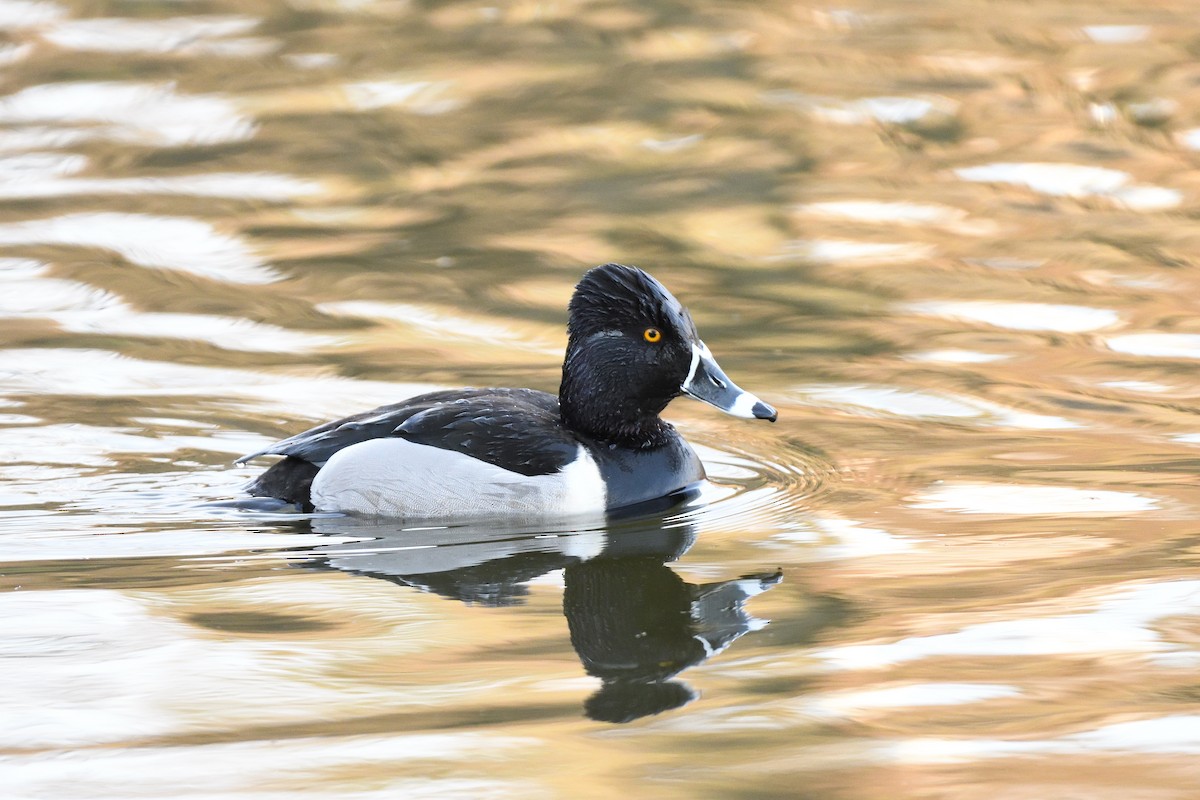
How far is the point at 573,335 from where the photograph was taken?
761cm

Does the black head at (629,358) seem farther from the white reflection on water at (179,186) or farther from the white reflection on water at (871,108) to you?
the white reflection on water at (871,108)

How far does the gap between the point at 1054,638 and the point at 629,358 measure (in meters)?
2.53

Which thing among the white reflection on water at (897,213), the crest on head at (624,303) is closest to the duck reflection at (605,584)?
the crest on head at (624,303)

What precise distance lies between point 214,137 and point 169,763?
11012 mm


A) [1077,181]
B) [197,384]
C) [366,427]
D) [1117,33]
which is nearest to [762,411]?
[366,427]

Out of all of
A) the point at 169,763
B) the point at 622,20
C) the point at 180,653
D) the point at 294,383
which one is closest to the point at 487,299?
the point at 294,383

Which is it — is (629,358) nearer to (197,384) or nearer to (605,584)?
(605,584)

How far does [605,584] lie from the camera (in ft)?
20.8

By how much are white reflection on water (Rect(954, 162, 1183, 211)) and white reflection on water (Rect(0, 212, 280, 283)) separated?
538 cm

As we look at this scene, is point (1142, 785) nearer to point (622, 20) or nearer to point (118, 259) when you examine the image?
point (118, 259)

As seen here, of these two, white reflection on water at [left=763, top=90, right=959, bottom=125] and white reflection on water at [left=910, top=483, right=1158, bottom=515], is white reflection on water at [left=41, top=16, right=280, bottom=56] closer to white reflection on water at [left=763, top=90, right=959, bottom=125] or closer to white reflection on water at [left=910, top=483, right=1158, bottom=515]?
white reflection on water at [left=763, top=90, right=959, bottom=125]

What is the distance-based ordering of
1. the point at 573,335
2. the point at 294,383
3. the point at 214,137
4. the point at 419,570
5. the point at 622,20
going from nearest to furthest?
the point at 419,570, the point at 573,335, the point at 294,383, the point at 214,137, the point at 622,20

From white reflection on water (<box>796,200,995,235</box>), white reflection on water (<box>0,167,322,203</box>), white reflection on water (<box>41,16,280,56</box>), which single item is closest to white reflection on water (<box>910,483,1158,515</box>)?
white reflection on water (<box>796,200,995,235</box>)

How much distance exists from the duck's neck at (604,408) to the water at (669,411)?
50 centimetres
